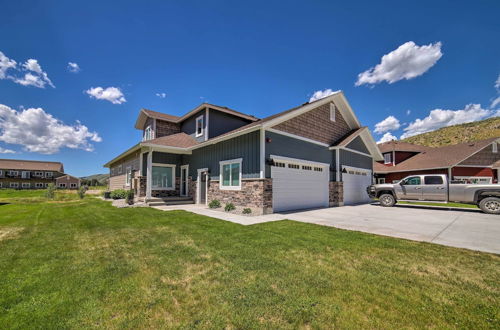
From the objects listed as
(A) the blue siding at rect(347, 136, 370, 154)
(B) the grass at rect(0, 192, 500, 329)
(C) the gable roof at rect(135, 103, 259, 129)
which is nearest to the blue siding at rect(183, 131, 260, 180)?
(C) the gable roof at rect(135, 103, 259, 129)

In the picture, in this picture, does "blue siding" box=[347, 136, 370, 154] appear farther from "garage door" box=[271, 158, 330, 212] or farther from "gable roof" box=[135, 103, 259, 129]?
"gable roof" box=[135, 103, 259, 129]

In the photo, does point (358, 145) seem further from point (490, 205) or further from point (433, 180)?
point (490, 205)

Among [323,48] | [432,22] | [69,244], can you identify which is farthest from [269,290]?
[432,22]

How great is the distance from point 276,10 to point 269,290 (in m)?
12.5

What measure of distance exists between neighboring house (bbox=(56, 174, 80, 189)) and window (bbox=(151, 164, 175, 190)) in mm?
58258

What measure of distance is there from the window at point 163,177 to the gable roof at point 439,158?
78.7 ft

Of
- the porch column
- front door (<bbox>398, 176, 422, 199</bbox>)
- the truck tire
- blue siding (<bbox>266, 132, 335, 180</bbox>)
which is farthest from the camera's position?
the porch column

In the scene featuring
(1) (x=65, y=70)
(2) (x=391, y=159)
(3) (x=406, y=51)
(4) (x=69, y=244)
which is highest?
(3) (x=406, y=51)

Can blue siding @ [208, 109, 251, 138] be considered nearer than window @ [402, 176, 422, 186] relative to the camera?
No

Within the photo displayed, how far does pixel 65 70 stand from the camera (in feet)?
42.1

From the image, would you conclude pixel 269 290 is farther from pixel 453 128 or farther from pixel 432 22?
pixel 453 128

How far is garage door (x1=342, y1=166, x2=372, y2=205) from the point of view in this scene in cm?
1398

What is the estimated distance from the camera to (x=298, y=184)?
36.1ft

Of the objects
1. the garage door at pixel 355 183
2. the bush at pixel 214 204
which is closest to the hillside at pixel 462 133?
the garage door at pixel 355 183
